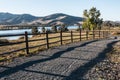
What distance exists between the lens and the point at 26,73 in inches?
404

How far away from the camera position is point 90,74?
10.3 meters

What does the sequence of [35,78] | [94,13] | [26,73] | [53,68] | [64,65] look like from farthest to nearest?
[94,13]
[64,65]
[53,68]
[26,73]
[35,78]

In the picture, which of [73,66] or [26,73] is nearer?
[26,73]

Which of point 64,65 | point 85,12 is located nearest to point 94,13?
A: point 85,12

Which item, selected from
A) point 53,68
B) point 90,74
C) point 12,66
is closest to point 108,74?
point 90,74

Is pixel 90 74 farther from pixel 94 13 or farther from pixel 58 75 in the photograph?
pixel 94 13

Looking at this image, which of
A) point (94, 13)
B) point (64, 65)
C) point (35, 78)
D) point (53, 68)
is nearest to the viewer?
point (35, 78)

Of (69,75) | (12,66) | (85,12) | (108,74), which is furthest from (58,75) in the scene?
(85,12)

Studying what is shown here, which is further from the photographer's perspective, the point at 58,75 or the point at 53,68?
the point at 53,68

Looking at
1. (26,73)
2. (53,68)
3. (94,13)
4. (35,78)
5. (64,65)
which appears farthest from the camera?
(94,13)

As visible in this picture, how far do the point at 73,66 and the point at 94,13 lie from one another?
71.1 metres

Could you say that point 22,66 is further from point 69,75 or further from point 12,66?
point 69,75

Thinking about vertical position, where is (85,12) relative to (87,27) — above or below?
above

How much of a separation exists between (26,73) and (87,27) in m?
73.9
